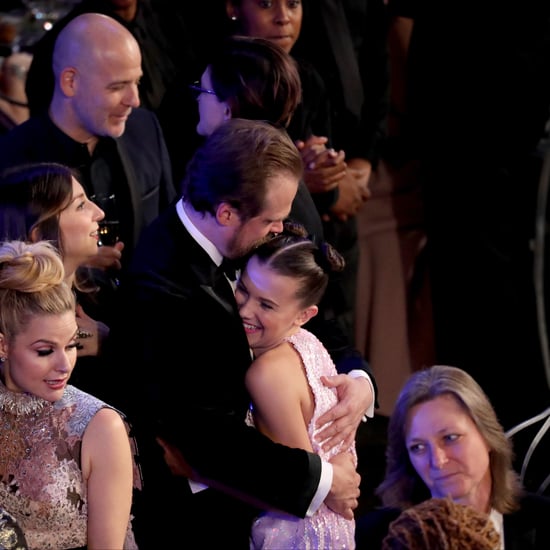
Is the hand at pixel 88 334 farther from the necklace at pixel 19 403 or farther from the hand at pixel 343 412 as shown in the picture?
the hand at pixel 343 412

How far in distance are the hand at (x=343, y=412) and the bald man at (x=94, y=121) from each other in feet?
2.88

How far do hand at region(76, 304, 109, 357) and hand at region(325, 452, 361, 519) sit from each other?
2.31 feet

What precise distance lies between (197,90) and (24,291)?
3.31ft

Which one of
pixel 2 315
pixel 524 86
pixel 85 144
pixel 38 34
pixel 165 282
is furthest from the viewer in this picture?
pixel 38 34

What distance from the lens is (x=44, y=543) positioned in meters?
2.79

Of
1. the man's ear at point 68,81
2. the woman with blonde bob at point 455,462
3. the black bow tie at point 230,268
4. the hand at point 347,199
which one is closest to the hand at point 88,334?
Answer: the black bow tie at point 230,268

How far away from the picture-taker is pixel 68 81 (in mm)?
3717

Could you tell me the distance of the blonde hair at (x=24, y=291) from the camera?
9.01 feet

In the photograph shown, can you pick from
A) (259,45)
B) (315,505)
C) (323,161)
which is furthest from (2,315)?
(323,161)

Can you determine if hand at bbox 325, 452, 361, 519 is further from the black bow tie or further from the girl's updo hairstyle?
the black bow tie

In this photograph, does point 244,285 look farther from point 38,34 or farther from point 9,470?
point 38,34

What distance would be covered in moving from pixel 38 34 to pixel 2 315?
3.33 m

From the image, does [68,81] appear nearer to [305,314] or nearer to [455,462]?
[305,314]

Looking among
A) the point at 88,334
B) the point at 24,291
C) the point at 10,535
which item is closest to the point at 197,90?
the point at 88,334
